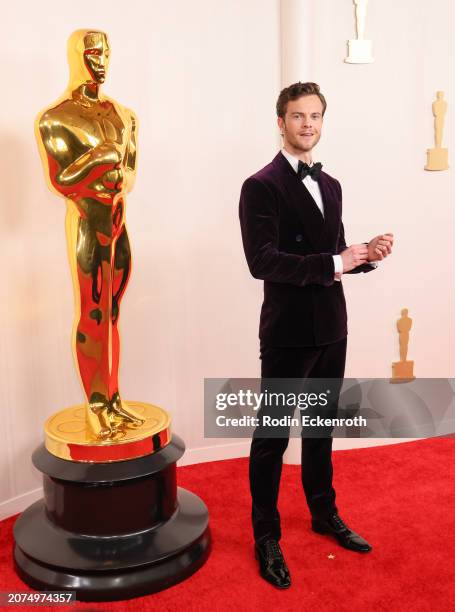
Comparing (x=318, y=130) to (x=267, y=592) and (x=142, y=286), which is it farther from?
(x=267, y=592)

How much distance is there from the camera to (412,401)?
3.66 meters

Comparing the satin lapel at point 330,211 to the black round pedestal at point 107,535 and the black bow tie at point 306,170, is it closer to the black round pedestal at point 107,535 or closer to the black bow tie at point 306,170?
the black bow tie at point 306,170

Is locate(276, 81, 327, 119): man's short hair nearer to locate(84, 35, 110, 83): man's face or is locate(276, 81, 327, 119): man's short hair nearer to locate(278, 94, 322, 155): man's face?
locate(278, 94, 322, 155): man's face

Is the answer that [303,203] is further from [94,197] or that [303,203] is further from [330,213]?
[94,197]

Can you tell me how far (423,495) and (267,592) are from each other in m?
1.05

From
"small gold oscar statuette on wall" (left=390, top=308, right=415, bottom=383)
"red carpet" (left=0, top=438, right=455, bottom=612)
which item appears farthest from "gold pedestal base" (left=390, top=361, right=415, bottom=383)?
"red carpet" (left=0, top=438, right=455, bottom=612)

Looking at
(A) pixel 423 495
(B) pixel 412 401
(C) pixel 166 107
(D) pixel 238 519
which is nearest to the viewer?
(D) pixel 238 519

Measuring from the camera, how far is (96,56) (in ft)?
7.20

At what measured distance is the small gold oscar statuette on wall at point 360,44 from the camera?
10.5 feet

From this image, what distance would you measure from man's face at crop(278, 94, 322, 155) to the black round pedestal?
1208mm

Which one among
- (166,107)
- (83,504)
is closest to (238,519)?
(83,504)

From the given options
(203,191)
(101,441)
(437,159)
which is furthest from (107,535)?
(437,159)

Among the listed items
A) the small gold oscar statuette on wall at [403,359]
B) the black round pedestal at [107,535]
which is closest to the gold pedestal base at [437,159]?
the small gold oscar statuette on wall at [403,359]

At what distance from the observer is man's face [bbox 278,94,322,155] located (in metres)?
2.20
